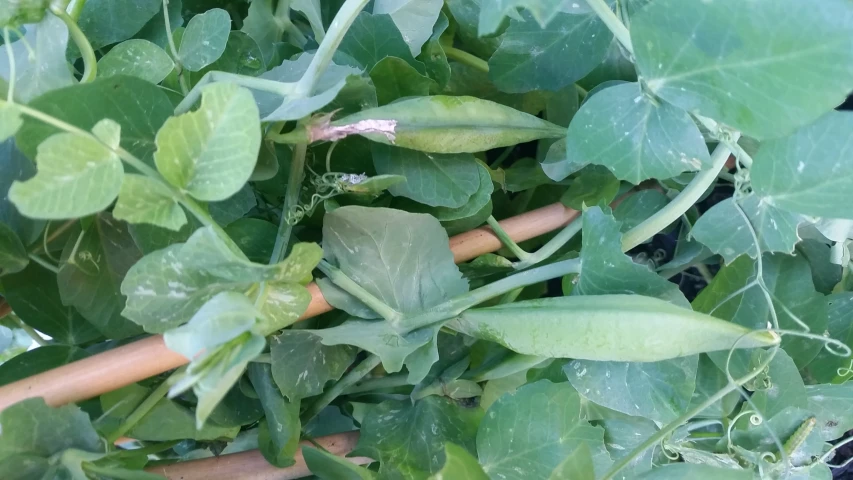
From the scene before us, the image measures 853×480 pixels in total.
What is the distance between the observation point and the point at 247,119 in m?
0.30

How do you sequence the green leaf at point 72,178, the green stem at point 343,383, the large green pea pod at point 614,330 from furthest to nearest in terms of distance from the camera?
the green stem at point 343,383 < the large green pea pod at point 614,330 < the green leaf at point 72,178

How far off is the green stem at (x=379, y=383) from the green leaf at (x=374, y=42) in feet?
0.88

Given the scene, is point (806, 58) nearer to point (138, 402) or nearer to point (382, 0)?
point (382, 0)

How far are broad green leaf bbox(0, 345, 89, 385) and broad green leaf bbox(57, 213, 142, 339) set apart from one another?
7cm

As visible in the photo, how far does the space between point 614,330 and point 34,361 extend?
1.47 ft

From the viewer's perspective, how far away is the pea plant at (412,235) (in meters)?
0.33

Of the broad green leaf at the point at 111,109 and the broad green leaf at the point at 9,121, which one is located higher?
the broad green leaf at the point at 9,121

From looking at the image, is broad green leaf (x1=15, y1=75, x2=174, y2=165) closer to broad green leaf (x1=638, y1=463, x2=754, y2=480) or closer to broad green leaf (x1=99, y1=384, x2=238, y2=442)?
broad green leaf (x1=99, y1=384, x2=238, y2=442)

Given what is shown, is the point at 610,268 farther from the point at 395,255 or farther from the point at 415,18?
the point at 415,18

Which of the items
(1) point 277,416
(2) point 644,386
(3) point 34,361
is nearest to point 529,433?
(2) point 644,386

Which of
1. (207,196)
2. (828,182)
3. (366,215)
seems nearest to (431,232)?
(366,215)

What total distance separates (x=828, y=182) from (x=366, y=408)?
424 mm

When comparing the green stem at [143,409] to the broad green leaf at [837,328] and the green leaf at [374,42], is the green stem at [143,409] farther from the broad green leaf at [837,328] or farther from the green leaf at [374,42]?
the broad green leaf at [837,328]

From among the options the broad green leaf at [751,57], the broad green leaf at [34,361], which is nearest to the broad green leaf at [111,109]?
the broad green leaf at [34,361]
